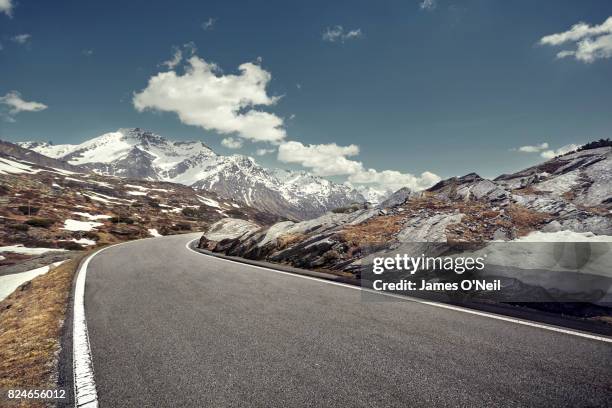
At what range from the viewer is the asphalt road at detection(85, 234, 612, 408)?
3.65 metres

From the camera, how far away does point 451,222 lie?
1284cm

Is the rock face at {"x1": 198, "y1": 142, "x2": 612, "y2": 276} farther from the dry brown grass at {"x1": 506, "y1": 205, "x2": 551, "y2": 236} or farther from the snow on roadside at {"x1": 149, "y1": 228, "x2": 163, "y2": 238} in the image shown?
the snow on roadside at {"x1": 149, "y1": 228, "x2": 163, "y2": 238}

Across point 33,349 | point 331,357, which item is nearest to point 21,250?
point 33,349

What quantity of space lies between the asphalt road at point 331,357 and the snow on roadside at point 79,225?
65244mm

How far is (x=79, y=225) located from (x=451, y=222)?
73248mm

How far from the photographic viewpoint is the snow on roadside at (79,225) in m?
60.1

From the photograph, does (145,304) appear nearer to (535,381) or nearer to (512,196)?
(535,381)

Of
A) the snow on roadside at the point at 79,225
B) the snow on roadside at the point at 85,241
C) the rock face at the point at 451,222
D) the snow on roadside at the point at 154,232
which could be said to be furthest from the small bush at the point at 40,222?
the rock face at the point at 451,222

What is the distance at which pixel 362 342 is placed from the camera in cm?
522

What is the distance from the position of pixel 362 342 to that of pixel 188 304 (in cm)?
476

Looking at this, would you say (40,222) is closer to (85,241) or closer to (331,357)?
(85,241)

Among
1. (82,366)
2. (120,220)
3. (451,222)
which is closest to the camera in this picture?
(82,366)

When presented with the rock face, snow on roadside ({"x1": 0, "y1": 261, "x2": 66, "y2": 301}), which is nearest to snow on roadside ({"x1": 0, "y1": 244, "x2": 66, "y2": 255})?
snow on roadside ({"x1": 0, "y1": 261, "x2": 66, "y2": 301})

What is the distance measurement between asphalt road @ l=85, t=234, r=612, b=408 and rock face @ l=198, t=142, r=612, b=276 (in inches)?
217
